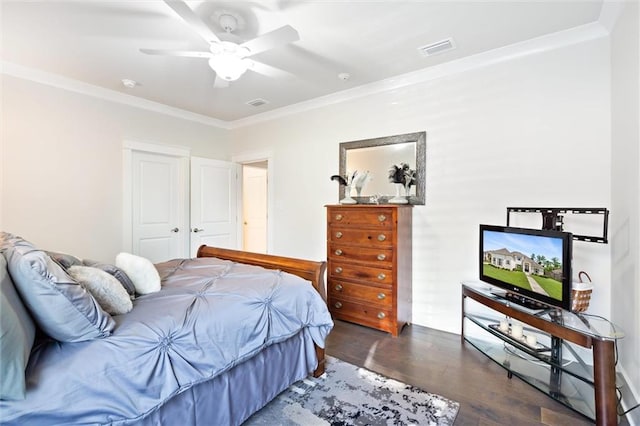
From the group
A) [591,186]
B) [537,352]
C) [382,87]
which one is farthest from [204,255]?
[591,186]

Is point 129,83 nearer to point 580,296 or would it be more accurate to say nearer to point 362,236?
point 362,236

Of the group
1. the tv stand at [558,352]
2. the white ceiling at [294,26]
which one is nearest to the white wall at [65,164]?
the white ceiling at [294,26]

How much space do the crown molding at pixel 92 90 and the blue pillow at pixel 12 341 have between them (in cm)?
322

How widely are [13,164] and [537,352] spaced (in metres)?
4.97

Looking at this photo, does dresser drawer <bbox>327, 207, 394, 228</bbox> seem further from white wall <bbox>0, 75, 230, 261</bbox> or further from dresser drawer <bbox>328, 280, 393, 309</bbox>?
white wall <bbox>0, 75, 230, 261</bbox>

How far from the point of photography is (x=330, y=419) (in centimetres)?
181

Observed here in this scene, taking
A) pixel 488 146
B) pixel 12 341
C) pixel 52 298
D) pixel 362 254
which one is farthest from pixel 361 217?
pixel 12 341

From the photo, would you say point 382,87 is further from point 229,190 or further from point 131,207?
point 131,207

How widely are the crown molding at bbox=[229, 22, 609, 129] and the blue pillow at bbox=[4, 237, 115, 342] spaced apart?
3300mm

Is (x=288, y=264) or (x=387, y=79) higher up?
(x=387, y=79)

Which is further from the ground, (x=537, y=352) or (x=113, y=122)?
(x=113, y=122)

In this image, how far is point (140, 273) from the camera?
6.09ft

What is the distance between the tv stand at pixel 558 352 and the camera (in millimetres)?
1636

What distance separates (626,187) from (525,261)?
757mm
